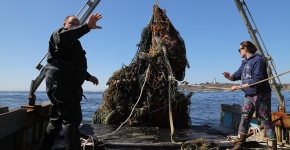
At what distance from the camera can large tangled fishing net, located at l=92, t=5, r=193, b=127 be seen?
5859mm

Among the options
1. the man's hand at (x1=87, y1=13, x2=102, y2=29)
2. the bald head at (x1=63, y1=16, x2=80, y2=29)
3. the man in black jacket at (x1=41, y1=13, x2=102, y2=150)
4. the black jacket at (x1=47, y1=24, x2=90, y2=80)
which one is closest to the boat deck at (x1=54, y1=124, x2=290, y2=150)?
the man in black jacket at (x1=41, y1=13, x2=102, y2=150)

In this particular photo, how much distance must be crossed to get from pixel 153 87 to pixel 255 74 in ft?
9.26

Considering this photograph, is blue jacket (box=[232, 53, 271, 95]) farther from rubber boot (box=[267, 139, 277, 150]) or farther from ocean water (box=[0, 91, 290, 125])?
ocean water (box=[0, 91, 290, 125])

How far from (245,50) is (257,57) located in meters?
0.25

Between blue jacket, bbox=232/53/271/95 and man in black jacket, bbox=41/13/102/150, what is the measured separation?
2.39 m

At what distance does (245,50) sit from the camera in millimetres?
3822

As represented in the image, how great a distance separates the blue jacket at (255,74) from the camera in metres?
3.54

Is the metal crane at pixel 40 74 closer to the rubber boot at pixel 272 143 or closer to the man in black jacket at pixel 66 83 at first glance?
the man in black jacket at pixel 66 83

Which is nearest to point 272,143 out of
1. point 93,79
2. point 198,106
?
point 93,79

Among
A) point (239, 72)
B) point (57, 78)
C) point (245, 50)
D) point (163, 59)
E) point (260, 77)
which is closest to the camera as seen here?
point (57, 78)

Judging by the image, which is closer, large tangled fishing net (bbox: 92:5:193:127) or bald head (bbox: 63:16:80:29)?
bald head (bbox: 63:16:80:29)

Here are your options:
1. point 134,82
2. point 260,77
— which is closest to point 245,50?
point 260,77

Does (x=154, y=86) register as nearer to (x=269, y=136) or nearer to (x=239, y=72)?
(x=239, y=72)

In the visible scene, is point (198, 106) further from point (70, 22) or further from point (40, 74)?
point (70, 22)
